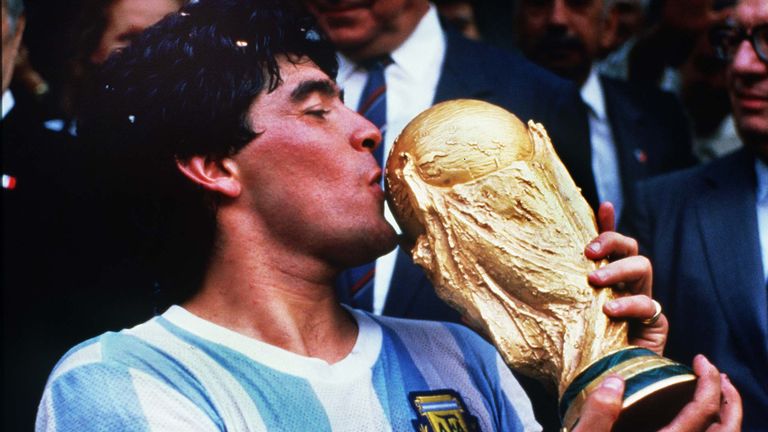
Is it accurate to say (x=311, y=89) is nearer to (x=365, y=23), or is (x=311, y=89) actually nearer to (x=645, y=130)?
(x=365, y=23)

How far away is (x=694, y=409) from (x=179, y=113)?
122 centimetres

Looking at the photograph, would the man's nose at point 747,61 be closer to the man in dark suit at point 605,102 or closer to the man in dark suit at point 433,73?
the man in dark suit at point 433,73

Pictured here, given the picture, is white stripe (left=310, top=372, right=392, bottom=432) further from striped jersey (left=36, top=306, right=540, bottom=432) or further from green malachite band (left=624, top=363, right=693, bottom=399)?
green malachite band (left=624, top=363, right=693, bottom=399)

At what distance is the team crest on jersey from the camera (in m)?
2.13

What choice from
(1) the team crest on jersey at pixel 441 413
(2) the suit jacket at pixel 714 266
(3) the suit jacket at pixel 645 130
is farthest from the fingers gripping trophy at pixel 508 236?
(3) the suit jacket at pixel 645 130

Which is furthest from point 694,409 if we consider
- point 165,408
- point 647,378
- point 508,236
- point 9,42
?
point 9,42

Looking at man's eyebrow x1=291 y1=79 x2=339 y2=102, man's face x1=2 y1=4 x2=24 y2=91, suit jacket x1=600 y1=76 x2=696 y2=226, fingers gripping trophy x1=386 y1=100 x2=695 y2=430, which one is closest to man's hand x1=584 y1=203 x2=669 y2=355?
fingers gripping trophy x1=386 y1=100 x2=695 y2=430

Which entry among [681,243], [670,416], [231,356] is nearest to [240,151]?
[231,356]

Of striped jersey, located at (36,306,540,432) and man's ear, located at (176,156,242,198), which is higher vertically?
man's ear, located at (176,156,242,198)

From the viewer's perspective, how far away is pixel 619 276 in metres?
2.01

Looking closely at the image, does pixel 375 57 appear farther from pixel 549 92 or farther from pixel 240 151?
pixel 240 151

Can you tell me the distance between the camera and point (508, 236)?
2.03 meters

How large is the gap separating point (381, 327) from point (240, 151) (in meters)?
0.51

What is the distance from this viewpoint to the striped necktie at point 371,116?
9.54 feet
